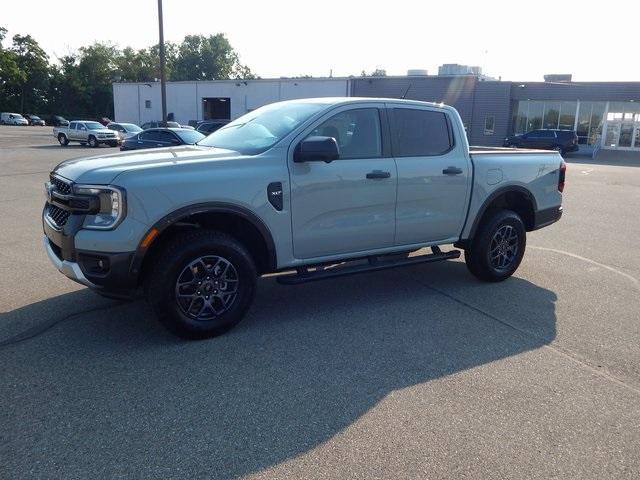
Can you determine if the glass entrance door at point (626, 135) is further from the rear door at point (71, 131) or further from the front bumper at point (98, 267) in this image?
the front bumper at point (98, 267)

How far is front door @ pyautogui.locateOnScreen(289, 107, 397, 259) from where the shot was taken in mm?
4738

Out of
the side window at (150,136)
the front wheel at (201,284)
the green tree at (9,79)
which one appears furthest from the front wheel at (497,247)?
the green tree at (9,79)

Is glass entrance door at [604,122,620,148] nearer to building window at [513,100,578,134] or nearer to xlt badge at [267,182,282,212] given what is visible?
building window at [513,100,578,134]

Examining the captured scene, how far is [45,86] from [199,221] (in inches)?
3817

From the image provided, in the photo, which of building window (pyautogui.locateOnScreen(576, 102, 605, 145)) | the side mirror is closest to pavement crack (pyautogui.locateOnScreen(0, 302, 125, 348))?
the side mirror

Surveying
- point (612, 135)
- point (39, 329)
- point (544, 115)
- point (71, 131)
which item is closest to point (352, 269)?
point (39, 329)

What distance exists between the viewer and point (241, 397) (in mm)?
3564

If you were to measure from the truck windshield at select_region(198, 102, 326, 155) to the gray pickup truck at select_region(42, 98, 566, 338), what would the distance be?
2 centimetres

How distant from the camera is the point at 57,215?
14.7 feet

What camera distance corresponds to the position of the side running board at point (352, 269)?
4.81 meters

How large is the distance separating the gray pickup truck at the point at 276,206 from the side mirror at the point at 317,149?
1cm

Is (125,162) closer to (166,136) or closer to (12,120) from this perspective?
(166,136)

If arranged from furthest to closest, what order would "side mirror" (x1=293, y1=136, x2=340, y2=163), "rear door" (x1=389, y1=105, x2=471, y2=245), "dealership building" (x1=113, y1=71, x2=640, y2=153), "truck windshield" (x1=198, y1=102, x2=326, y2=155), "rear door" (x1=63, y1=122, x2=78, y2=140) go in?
"dealership building" (x1=113, y1=71, x2=640, y2=153)
"rear door" (x1=63, y1=122, x2=78, y2=140)
"rear door" (x1=389, y1=105, x2=471, y2=245)
"truck windshield" (x1=198, y1=102, x2=326, y2=155)
"side mirror" (x1=293, y1=136, x2=340, y2=163)

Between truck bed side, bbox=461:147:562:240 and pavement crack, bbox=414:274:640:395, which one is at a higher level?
truck bed side, bbox=461:147:562:240
